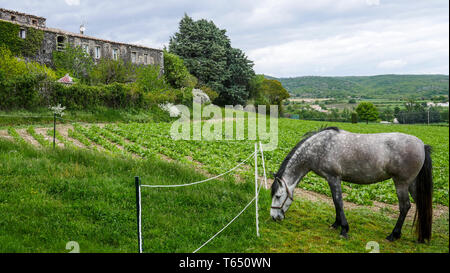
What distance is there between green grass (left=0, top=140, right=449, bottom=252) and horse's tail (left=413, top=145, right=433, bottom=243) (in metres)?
0.24

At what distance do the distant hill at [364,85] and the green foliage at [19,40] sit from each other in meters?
118

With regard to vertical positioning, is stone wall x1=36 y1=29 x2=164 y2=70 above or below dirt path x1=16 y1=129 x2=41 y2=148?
above

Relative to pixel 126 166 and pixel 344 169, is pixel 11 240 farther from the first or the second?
pixel 344 169

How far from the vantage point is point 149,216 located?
6301mm

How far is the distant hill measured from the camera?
138 m

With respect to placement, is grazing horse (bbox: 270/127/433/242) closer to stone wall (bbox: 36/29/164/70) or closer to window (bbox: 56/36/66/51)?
stone wall (bbox: 36/29/164/70)

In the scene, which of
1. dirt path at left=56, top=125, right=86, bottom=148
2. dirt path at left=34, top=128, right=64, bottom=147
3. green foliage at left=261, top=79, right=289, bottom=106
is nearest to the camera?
dirt path at left=34, top=128, right=64, bottom=147

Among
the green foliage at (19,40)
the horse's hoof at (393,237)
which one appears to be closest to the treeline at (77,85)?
the green foliage at (19,40)

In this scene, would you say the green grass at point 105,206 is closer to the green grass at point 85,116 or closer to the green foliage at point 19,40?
the green grass at point 85,116

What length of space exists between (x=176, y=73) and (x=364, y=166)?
116 ft

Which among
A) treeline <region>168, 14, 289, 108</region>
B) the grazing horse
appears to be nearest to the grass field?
the grazing horse

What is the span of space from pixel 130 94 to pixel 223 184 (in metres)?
18.1
